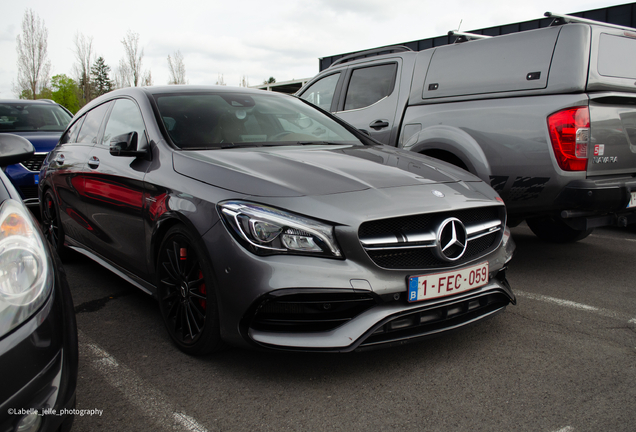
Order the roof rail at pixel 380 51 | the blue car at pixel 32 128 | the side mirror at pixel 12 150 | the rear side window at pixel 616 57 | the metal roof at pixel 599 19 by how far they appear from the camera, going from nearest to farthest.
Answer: the side mirror at pixel 12 150
the rear side window at pixel 616 57
the roof rail at pixel 380 51
the blue car at pixel 32 128
the metal roof at pixel 599 19

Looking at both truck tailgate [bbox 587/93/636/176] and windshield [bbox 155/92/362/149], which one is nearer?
windshield [bbox 155/92/362/149]

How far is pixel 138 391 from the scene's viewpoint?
2.40 metres

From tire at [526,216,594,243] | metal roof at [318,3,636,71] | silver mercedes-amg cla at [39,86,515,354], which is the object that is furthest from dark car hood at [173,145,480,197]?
metal roof at [318,3,636,71]

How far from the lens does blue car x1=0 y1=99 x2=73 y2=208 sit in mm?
6789

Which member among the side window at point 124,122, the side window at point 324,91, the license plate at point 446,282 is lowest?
the license plate at point 446,282

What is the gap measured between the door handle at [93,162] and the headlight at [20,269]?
1999 millimetres

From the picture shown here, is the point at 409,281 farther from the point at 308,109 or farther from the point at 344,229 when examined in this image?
the point at 308,109

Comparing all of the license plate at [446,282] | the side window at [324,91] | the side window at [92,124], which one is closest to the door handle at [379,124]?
the side window at [324,91]

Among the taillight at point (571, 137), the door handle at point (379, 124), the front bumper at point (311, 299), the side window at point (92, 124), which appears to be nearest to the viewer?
the front bumper at point (311, 299)

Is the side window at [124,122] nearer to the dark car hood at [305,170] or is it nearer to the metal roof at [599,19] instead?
the dark car hood at [305,170]

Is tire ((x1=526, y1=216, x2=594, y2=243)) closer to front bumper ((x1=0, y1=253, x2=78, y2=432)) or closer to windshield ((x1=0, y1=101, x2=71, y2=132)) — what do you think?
front bumper ((x1=0, y1=253, x2=78, y2=432))

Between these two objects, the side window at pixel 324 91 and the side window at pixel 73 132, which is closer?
the side window at pixel 73 132

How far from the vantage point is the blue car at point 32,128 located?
6789 mm

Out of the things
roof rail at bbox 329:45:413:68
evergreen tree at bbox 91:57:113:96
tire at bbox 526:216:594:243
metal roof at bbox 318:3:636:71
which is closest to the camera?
tire at bbox 526:216:594:243
